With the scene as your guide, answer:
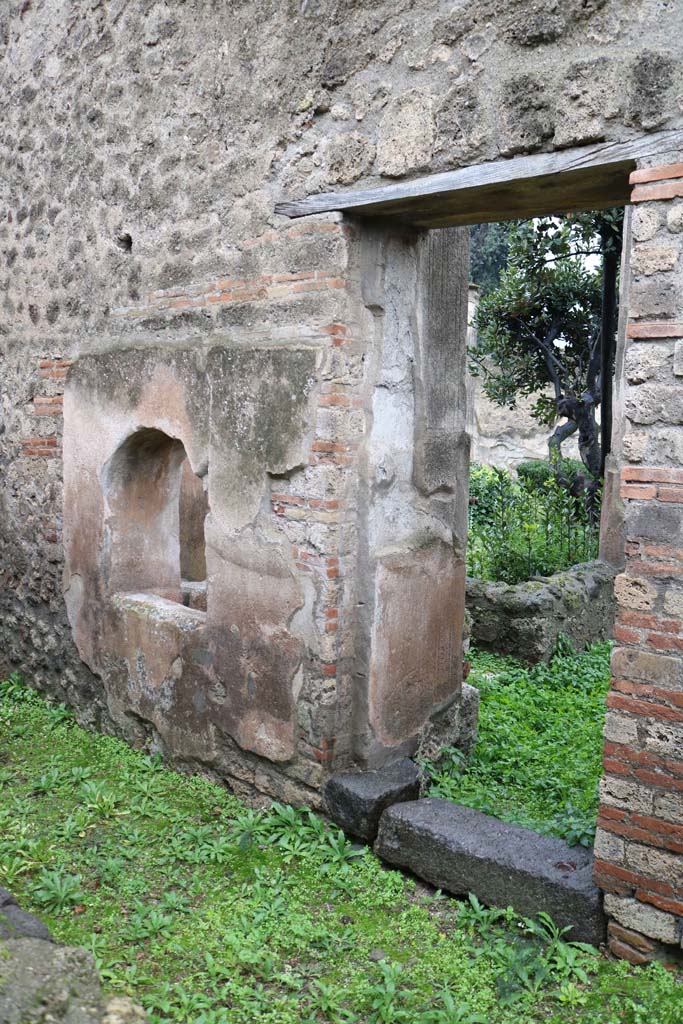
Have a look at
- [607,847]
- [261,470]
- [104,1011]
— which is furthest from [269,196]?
[104,1011]

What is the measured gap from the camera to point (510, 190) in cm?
323

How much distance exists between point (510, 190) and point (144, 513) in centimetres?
286

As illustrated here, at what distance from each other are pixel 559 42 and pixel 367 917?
326cm

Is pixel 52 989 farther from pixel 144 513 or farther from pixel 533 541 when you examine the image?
pixel 533 541

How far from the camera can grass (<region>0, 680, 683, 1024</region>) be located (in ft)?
9.33

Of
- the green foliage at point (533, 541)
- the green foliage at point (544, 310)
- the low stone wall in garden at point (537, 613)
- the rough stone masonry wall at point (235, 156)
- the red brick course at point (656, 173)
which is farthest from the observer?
the green foliage at point (544, 310)

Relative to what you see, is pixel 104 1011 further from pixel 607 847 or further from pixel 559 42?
pixel 559 42

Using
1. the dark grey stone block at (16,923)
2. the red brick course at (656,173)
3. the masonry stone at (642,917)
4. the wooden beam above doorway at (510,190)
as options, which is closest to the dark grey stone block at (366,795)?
the masonry stone at (642,917)

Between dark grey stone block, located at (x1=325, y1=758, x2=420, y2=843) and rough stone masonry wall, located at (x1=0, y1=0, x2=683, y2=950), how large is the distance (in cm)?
55

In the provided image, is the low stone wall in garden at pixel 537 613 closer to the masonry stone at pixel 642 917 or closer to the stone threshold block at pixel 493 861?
the stone threshold block at pixel 493 861

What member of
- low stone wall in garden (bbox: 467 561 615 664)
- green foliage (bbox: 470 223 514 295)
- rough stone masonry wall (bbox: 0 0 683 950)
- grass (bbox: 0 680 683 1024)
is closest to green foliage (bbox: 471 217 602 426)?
low stone wall in garden (bbox: 467 561 615 664)

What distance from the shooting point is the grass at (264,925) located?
284cm

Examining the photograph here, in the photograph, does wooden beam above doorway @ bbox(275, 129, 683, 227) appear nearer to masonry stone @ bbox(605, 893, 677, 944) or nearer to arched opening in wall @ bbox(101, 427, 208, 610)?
arched opening in wall @ bbox(101, 427, 208, 610)

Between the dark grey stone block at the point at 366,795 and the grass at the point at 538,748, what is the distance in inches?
9.8
